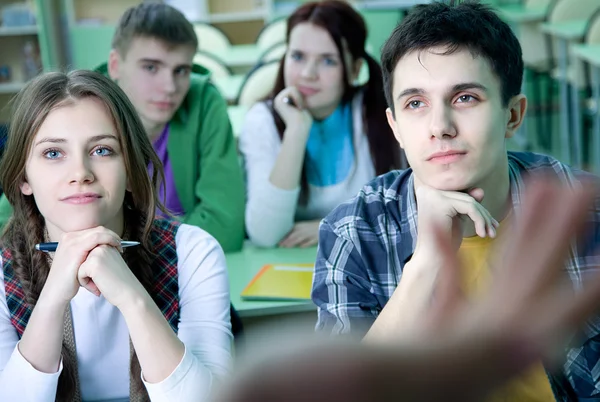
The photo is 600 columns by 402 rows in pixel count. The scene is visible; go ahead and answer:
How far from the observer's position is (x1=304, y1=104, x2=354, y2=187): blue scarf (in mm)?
2365

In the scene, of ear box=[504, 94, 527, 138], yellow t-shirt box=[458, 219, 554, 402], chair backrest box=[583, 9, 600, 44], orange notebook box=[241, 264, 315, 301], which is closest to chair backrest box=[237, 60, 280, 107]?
orange notebook box=[241, 264, 315, 301]

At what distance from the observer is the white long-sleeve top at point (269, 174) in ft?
7.20

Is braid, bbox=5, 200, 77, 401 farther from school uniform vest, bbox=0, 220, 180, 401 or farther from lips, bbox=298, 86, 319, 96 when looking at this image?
lips, bbox=298, 86, 319, 96

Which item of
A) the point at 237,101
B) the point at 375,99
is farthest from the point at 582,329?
the point at 237,101

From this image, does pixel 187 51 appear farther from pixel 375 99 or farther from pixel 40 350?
pixel 40 350

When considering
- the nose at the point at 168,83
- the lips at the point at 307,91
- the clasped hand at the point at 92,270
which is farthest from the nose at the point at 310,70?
the clasped hand at the point at 92,270

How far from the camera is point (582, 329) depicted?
1.09 feet

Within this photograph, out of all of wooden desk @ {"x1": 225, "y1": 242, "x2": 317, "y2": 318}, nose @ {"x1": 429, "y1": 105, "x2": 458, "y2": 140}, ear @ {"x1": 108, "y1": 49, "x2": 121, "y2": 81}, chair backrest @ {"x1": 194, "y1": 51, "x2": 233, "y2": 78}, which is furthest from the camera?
chair backrest @ {"x1": 194, "y1": 51, "x2": 233, "y2": 78}

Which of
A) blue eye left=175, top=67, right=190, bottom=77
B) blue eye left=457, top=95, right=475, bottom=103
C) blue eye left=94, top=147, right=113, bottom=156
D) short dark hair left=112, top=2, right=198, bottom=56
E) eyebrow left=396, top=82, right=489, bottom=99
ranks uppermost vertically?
short dark hair left=112, top=2, right=198, bottom=56

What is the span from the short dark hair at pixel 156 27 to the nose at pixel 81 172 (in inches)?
38.7

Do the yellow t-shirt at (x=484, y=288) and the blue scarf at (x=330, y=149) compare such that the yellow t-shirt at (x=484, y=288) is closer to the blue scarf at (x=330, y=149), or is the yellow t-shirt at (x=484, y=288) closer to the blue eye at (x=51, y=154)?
the blue eye at (x=51, y=154)

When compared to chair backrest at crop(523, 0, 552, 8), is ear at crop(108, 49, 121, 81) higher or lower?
higher

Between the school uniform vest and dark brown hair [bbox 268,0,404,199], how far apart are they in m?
0.93

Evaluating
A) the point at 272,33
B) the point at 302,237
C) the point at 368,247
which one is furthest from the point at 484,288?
the point at 272,33
